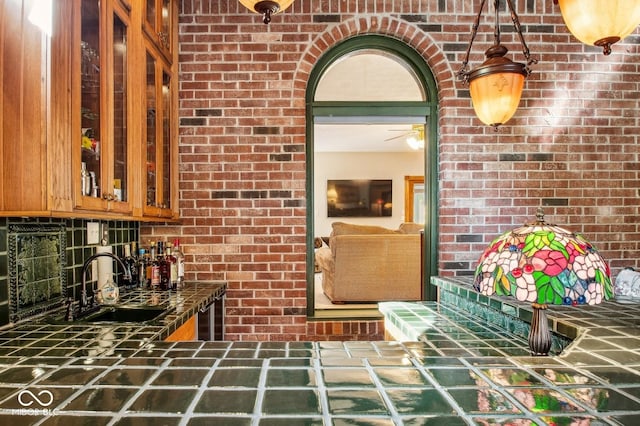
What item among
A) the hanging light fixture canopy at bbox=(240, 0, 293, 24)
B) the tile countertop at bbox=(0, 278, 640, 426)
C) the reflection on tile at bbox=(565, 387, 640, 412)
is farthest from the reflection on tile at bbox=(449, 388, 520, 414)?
the hanging light fixture canopy at bbox=(240, 0, 293, 24)

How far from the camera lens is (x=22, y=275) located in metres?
1.71

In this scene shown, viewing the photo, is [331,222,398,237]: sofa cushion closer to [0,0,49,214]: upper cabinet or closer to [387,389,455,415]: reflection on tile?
[0,0,49,214]: upper cabinet

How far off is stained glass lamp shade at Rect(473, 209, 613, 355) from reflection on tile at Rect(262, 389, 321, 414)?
0.54m

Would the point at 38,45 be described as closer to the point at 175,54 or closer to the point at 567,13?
the point at 175,54

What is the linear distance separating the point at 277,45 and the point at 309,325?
6.30ft

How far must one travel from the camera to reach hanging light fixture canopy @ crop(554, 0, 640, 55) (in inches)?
53.8

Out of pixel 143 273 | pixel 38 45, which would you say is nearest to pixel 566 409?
pixel 38 45

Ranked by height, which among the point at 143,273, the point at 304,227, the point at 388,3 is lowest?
the point at 143,273

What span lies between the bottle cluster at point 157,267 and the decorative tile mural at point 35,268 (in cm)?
59

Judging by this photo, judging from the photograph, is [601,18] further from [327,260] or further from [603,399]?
[327,260]

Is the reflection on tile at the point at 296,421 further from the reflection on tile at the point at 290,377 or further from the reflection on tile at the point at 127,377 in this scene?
the reflection on tile at the point at 127,377

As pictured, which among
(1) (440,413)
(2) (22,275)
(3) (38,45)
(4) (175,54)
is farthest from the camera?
(4) (175,54)

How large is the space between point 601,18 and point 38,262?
2.33m

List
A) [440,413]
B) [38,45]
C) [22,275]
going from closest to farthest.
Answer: [440,413] < [38,45] < [22,275]
